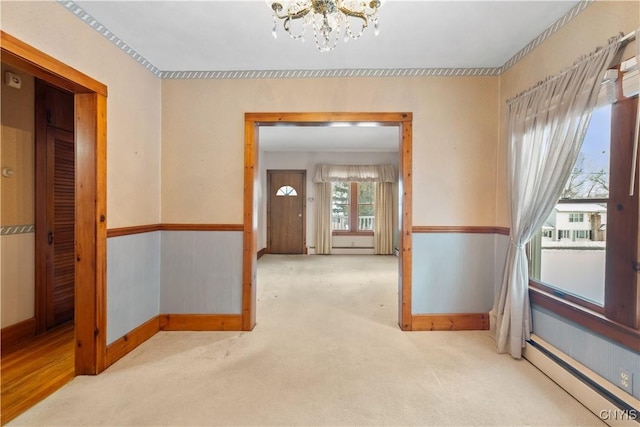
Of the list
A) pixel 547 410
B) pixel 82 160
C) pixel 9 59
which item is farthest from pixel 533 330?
pixel 9 59

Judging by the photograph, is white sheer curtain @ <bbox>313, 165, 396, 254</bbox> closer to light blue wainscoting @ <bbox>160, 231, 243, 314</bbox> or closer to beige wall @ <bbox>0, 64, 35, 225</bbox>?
light blue wainscoting @ <bbox>160, 231, 243, 314</bbox>

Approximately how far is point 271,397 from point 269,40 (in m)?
2.61

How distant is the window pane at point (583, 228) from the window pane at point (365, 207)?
5.07 m

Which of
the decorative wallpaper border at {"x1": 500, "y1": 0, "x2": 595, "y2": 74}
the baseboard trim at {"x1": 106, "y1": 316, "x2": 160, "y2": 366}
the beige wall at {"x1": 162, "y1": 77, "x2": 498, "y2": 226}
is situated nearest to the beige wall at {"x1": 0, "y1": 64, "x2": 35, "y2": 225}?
the beige wall at {"x1": 162, "y1": 77, "x2": 498, "y2": 226}

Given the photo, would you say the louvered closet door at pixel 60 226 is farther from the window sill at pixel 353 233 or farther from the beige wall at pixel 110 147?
the window sill at pixel 353 233

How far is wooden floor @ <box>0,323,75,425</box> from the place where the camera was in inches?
72.3

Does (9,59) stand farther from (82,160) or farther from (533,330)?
(533,330)

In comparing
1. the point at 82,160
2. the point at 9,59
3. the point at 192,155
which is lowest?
the point at 82,160

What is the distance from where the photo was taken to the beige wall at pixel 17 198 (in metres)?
2.54

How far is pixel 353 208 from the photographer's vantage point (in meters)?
7.44

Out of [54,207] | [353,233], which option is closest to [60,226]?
[54,207]

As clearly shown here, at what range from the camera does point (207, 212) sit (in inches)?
117

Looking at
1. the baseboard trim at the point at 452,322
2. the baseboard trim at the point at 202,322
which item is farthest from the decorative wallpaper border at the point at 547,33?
the baseboard trim at the point at 202,322

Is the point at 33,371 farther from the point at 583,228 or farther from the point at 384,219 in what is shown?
the point at 384,219
